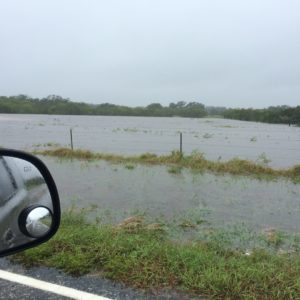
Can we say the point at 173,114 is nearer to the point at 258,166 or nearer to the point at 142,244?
the point at 258,166

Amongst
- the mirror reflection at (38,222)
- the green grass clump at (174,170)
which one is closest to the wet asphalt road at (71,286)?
the mirror reflection at (38,222)

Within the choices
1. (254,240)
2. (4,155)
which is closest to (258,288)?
(254,240)

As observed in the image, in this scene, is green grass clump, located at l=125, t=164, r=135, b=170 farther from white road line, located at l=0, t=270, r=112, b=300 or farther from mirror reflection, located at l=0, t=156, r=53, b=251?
mirror reflection, located at l=0, t=156, r=53, b=251

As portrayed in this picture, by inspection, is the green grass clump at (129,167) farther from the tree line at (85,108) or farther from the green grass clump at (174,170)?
the tree line at (85,108)

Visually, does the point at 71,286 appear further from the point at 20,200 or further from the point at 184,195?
the point at 184,195

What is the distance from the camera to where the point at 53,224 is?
2.07m

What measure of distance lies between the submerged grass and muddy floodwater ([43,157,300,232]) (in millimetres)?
849

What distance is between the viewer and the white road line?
345 cm

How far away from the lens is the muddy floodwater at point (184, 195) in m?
7.22

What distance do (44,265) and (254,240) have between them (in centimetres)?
320

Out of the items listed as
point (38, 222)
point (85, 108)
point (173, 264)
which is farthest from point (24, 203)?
point (85, 108)

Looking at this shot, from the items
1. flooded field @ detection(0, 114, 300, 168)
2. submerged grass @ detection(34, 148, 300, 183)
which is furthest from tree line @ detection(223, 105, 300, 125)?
submerged grass @ detection(34, 148, 300, 183)

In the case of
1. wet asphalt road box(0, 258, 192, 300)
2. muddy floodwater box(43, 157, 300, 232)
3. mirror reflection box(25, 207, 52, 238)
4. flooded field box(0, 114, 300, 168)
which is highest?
mirror reflection box(25, 207, 52, 238)

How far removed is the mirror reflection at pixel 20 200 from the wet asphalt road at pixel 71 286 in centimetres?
174
